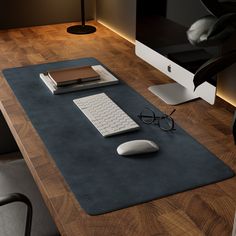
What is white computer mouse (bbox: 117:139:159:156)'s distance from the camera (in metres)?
1.20

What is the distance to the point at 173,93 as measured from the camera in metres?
1.62

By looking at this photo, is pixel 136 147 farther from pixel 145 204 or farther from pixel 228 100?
pixel 228 100

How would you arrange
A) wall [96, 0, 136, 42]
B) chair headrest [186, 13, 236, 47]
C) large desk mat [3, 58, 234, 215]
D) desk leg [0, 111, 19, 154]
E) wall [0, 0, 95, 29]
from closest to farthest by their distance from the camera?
1. chair headrest [186, 13, 236, 47]
2. large desk mat [3, 58, 234, 215]
3. desk leg [0, 111, 19, 154]
4. wall [96, 0, 136, 42]
5. wall [0, 0, 95, 29]

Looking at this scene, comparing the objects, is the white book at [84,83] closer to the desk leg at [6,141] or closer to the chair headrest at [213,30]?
the desk leg at [6,141]

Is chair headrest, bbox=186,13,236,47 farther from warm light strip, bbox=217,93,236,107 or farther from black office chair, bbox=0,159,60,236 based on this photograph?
warm light strip, bbox=217,93,236,107

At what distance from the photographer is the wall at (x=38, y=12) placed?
99.1 inches

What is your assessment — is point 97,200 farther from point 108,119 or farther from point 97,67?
point 97,67

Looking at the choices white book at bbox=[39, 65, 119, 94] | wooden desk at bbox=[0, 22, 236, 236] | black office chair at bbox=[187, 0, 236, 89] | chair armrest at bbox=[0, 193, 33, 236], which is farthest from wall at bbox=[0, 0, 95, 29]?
black office chair at bbox=[187, 0, 236, 89]

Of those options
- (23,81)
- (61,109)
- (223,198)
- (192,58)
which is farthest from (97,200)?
(23,81)

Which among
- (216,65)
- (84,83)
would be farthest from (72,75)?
(216,65)

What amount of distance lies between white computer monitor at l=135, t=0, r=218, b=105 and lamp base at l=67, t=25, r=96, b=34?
0.69 m

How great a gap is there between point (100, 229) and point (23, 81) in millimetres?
929

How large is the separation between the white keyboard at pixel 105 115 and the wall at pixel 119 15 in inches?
33.3

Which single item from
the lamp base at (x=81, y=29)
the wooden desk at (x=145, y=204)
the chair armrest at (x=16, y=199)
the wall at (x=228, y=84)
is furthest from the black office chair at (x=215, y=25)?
the lamp base at (x=81, y=29)
